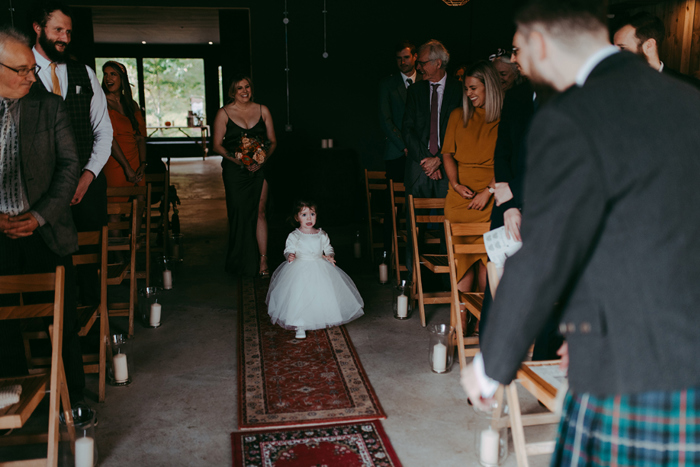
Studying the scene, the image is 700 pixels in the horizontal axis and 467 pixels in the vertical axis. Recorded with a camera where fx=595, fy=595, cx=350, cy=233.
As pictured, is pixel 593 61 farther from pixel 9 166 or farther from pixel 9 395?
pixel 9 166

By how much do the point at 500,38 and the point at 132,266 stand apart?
7084 mm

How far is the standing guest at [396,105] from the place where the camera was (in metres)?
6.29

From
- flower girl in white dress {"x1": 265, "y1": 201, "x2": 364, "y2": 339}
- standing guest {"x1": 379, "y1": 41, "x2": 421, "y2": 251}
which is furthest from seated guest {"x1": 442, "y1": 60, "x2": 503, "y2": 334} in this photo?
standing guest {"x1": 379, "y1": 41, "x2": 421, "y2": 251}

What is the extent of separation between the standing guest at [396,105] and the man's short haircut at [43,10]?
3663 millimetres

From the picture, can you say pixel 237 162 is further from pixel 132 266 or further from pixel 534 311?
pixel 534 311

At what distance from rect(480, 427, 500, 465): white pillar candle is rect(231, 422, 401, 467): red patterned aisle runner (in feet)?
1.29

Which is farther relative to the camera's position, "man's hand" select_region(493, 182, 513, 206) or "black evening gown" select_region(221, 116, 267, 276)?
"black evening gown" select_region(221, 116, 267, 276)

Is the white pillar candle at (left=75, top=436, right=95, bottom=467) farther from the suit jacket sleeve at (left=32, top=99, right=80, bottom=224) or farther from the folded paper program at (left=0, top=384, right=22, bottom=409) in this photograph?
the suit jacket sleeve at (left=32, top=99, right=80, bottom=224)

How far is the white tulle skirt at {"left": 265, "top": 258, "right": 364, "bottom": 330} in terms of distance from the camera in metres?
4.33

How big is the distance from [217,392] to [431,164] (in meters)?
2.66

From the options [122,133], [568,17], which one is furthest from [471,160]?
[122,133]

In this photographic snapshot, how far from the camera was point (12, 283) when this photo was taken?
8.09ft

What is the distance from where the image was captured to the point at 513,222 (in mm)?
2924

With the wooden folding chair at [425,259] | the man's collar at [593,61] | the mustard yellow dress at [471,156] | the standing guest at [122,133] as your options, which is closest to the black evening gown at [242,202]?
the standing guest at [122,133]
